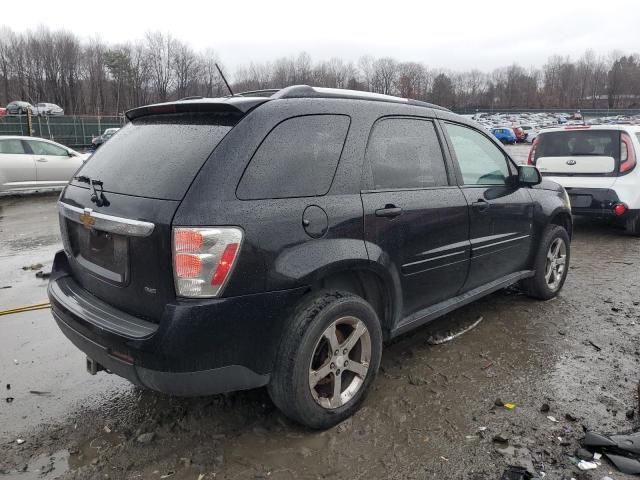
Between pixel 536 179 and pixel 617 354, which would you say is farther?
pixel 536 179

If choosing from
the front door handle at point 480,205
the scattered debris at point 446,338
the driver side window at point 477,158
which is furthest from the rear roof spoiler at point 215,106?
the scattered debris at point 446,338

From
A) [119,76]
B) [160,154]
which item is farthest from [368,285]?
[119,76]

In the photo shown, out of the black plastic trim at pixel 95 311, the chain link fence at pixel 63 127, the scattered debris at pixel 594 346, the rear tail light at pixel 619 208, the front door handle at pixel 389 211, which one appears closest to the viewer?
the black plastic trim at pixel 95 311

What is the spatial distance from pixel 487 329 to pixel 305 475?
2405 millimetres

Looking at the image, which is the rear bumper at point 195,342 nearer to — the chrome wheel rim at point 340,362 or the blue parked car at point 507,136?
the chrome wheel rim at point 340,362

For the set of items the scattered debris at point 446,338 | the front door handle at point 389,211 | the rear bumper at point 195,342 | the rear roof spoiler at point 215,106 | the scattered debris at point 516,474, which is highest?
the rear roof spoiler at point 215,106

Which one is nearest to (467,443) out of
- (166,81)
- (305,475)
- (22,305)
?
(305,475)

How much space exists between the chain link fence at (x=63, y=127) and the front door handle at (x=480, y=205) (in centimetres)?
3134

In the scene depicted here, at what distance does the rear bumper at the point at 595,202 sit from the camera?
7434 millimetres

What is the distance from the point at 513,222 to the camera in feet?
14.2

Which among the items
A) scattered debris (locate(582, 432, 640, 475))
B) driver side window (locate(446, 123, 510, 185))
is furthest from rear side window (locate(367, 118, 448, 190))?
scattered debris (locate(582, 432, 640, 475))

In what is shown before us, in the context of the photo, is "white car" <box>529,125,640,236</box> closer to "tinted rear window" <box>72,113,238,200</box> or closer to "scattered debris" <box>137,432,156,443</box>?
"tinted rear window" <box>72,113,238,200</box>

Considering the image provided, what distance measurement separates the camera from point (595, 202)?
24.7 ft

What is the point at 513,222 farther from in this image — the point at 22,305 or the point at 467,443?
the point at 22,305
